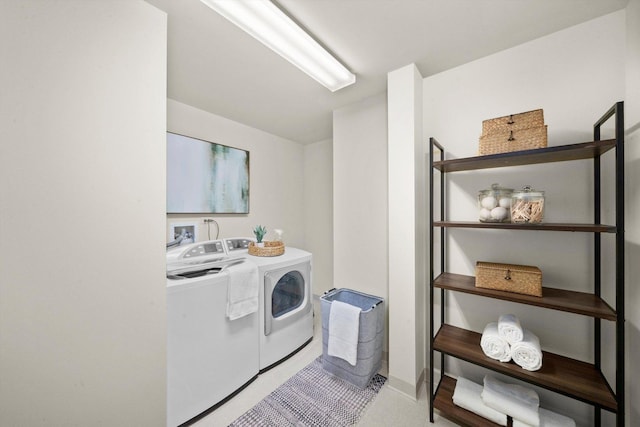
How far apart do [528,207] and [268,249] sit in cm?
187

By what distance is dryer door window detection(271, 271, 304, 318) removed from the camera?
1.92 metres

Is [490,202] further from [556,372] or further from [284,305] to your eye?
[284,305]

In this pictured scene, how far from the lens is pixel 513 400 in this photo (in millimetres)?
1243

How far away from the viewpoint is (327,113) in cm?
237

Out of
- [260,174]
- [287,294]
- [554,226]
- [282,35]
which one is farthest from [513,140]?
[260,174]

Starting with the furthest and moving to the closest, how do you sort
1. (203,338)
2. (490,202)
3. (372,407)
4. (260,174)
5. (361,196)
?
1. (260,174)
2. (361,196)
3. (372,407)
4. (203,338)
5. (490,202)

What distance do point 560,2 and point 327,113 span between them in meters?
1.71

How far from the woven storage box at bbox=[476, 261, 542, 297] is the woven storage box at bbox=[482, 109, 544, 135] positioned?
0.80 m

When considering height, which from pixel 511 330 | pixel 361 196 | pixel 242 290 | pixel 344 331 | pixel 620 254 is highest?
pixel 361 196

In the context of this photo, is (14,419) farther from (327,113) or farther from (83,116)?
(327,113)

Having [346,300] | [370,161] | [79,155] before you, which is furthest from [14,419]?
[370,161]

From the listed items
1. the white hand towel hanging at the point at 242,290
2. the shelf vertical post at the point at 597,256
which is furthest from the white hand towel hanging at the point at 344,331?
the shelf vertical post at the point at 597,256

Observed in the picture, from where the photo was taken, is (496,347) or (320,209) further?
(320,209)

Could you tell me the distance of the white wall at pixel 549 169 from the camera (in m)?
1.24
